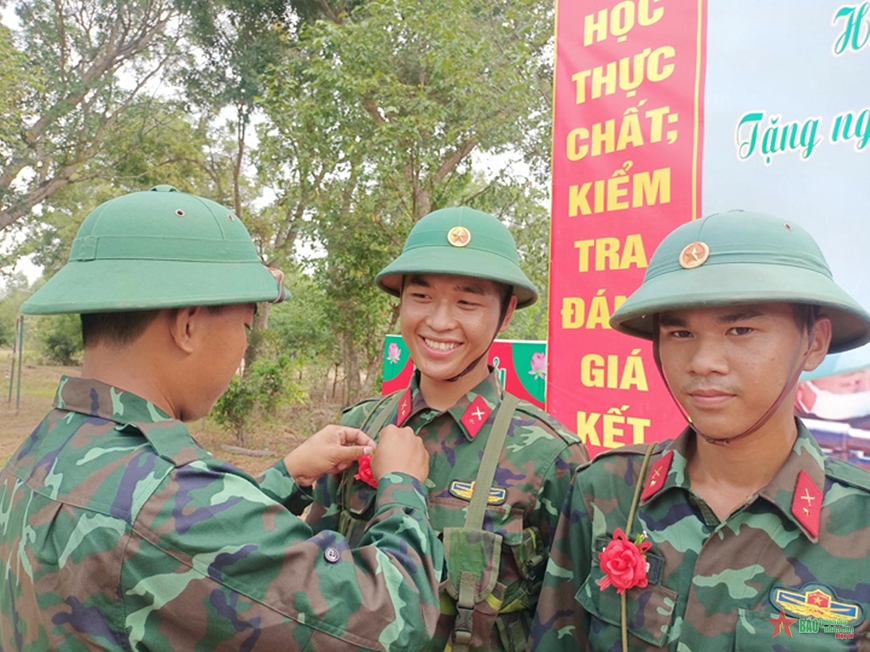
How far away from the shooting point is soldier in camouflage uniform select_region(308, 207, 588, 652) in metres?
1.76

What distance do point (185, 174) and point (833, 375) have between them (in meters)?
13.4

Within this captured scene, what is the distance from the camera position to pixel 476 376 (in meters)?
2.15

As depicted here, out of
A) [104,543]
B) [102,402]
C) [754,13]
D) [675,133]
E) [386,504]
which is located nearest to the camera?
[104,543]

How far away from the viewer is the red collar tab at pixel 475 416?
2.02 metres

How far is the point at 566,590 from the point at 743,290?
895 mm

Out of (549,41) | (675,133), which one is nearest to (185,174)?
(549,41)

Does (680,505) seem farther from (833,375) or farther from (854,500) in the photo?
(833,375)

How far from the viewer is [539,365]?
3965 mm

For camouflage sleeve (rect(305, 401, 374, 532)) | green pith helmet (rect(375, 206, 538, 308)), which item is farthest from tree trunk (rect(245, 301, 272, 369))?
green pith helmet (rect(375, 206, 538, 308))

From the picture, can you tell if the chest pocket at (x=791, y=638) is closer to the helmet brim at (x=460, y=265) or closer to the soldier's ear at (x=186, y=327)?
the helmet brim at (x=460, y=265)

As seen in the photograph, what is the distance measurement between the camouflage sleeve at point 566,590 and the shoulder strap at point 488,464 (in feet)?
0.77

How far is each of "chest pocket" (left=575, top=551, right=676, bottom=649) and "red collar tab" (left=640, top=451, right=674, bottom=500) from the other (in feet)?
0.47

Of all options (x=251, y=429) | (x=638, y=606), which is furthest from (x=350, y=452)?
(x=251, y=429)

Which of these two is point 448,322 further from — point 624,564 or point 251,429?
point 251,429
